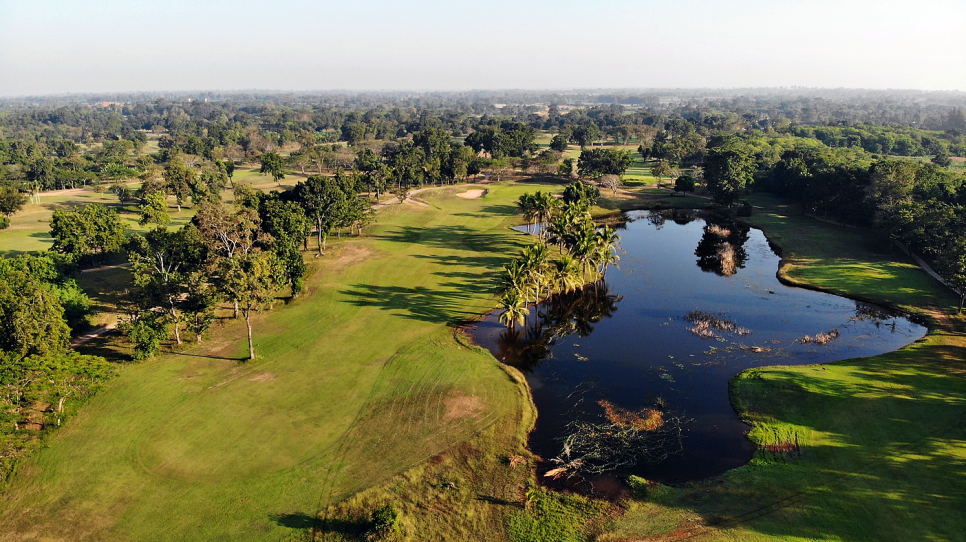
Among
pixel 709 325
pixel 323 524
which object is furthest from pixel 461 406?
pixel 709 325

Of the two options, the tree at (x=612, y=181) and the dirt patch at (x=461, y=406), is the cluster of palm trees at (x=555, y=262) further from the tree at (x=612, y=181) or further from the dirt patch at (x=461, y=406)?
the tree at (x=612, y=181)

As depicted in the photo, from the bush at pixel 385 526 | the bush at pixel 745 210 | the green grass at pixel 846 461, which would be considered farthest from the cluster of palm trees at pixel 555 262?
the bush at pixel 745 210

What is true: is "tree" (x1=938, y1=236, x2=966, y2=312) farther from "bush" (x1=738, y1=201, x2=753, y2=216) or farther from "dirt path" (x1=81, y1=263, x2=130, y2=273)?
"dirt path" (x1=81, y1=263, x2=130, y2=273)

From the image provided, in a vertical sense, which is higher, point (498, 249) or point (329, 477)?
point (498, 249)

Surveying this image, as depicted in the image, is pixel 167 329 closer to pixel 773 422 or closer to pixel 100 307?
pixel 100 307

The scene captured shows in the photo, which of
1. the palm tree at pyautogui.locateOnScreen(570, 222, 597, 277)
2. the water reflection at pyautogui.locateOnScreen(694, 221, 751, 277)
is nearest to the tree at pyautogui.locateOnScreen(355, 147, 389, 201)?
the palm tree at pyautogui.locateOnScreen(570, 222, 597, 277)

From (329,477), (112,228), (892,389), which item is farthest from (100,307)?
(892,389)
